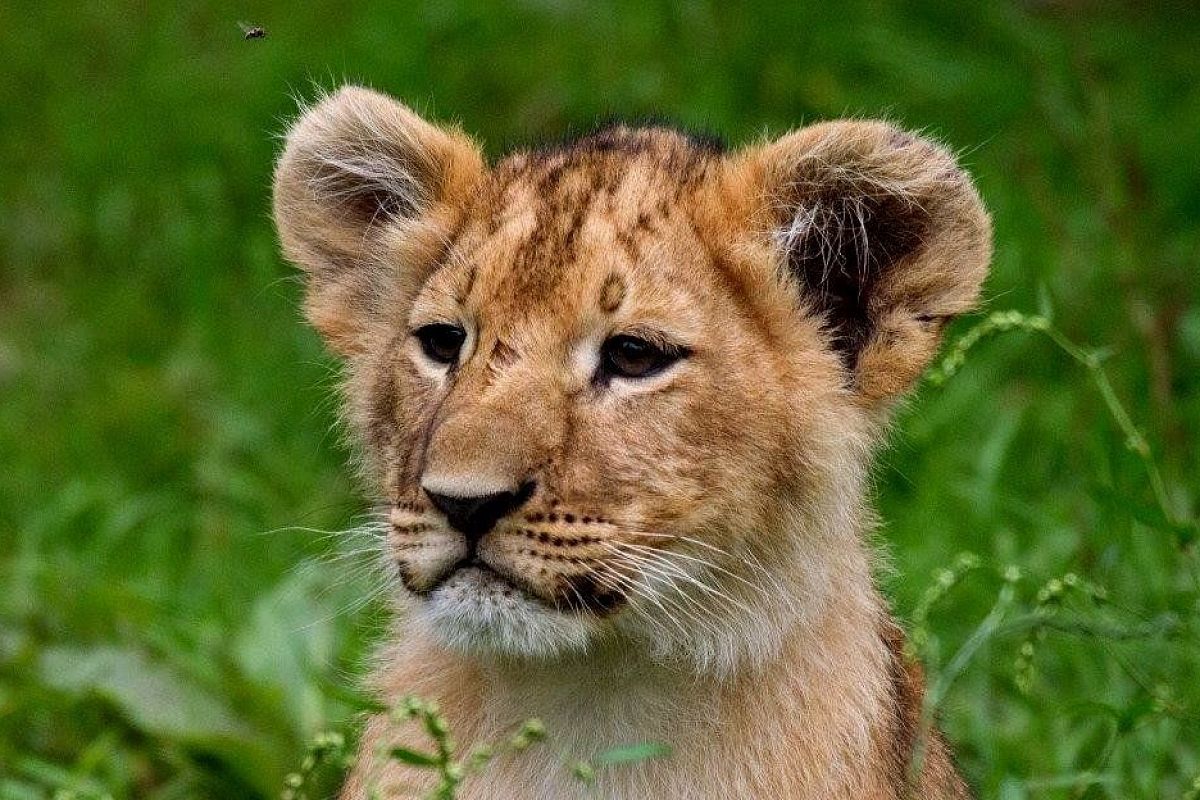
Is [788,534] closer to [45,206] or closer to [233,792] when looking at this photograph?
[233,792]

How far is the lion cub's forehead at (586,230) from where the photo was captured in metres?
4.80

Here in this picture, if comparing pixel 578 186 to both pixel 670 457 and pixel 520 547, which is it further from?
pixel 520 547

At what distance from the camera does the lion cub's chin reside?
4465mm

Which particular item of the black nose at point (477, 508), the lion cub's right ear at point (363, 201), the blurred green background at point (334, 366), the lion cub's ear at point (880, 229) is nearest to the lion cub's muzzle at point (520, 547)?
the black nose at point (477, 508)

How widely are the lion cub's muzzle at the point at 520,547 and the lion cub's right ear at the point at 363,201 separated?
3.53ft

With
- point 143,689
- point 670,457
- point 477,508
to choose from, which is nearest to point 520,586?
point 477,508

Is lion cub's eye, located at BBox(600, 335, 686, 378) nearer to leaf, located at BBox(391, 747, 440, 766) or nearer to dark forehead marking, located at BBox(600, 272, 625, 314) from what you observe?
dark forehead marking, located at BBox(600, 272, 625, 314)

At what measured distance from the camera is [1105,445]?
533 cm

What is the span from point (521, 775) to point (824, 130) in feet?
5.57

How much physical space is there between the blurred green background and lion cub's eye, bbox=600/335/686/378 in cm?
89

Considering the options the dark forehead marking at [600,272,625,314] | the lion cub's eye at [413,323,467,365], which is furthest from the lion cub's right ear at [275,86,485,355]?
the dark forehead marking at [600,272,625,314]

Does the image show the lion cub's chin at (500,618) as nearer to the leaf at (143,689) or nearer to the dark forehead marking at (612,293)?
the dark forehead marking at (612,293)

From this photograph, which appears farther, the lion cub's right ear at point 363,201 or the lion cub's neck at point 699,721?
the lion cub's right ear at point 363,201

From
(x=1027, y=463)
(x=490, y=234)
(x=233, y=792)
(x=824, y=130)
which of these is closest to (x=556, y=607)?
(x=490, y=234)
